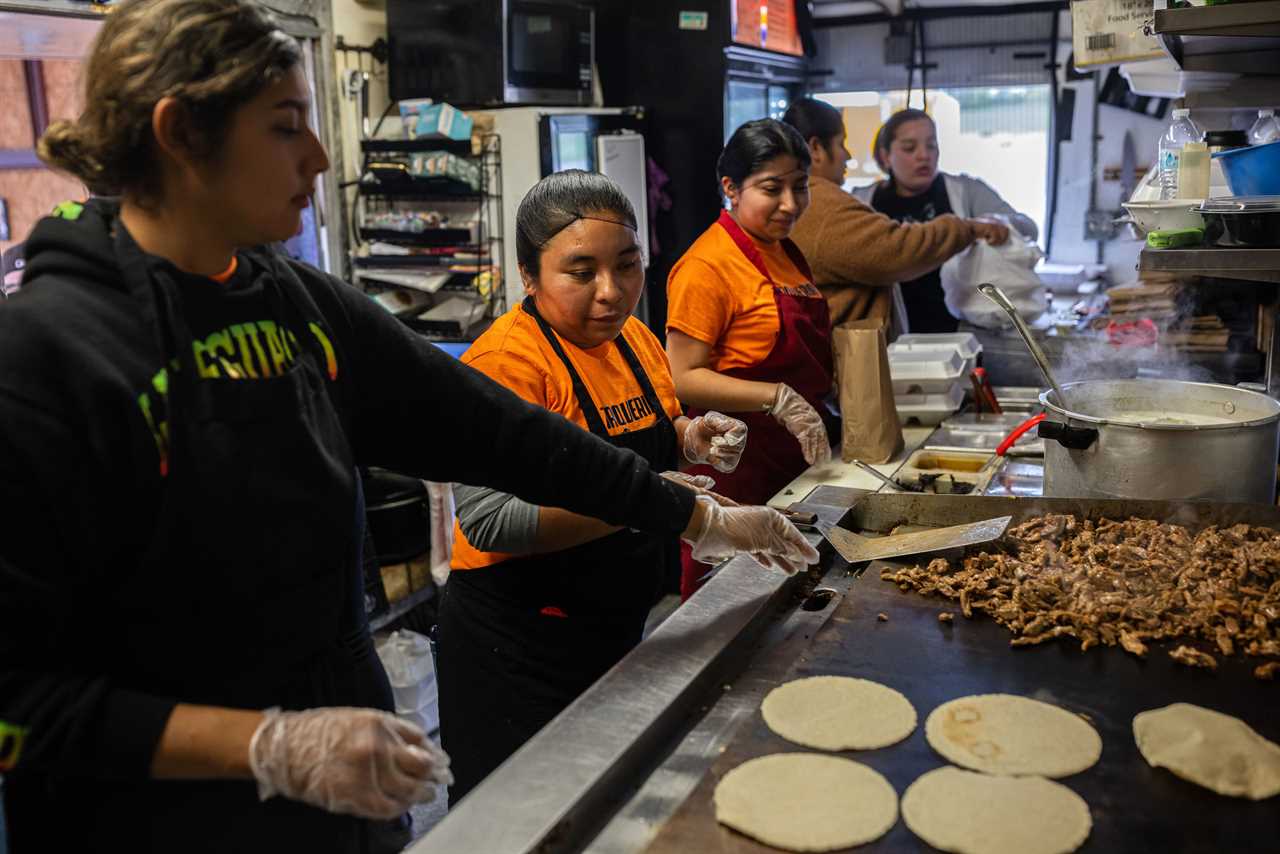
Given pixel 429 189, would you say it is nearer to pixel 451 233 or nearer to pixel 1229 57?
pixel 451 233

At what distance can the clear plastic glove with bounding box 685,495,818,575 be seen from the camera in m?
1.79

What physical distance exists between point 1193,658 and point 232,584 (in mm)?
1339

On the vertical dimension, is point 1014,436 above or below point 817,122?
below

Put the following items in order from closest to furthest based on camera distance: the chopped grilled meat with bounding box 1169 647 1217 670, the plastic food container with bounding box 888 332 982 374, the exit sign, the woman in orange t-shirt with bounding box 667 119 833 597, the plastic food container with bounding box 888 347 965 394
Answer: the chopped grilled meat with bounding box 1169 647 1217 670 < the woman in orange t-shirt with bounding box 667 119 833 597 < the plastic food container with bounding box 888 347 965 394 < the plastic food container with bounding box 888 332 982 374 < the exit sign

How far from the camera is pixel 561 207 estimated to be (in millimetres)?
2031

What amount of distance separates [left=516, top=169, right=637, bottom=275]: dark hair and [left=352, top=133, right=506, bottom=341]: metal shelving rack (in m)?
2.94

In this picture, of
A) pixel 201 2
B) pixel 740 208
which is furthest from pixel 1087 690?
pixel 740 208

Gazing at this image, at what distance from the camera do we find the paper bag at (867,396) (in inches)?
117

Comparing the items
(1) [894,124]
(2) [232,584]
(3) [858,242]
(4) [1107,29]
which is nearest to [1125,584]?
(2) [232,584]

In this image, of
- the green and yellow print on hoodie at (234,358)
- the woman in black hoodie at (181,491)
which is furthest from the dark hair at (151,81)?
the green and yellow print on hoodie at (234,358)

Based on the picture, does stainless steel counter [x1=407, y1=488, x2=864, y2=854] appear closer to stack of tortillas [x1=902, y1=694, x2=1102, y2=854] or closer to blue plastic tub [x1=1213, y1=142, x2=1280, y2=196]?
stack of tortillas [x1=902, y1=694, x2=1102, y2=854]

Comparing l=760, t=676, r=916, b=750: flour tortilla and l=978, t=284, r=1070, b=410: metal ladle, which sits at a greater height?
l=978, t=284, r=1070, b=410: metal ladle

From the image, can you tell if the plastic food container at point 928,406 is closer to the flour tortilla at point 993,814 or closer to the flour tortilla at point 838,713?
the flour tortilla at point 838,713

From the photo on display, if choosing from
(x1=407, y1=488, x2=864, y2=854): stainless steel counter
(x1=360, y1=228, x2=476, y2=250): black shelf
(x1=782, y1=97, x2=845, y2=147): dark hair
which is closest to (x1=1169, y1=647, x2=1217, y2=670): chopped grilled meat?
(x1=407, y1=488, x2=864, y2=854): stainless steel counter
